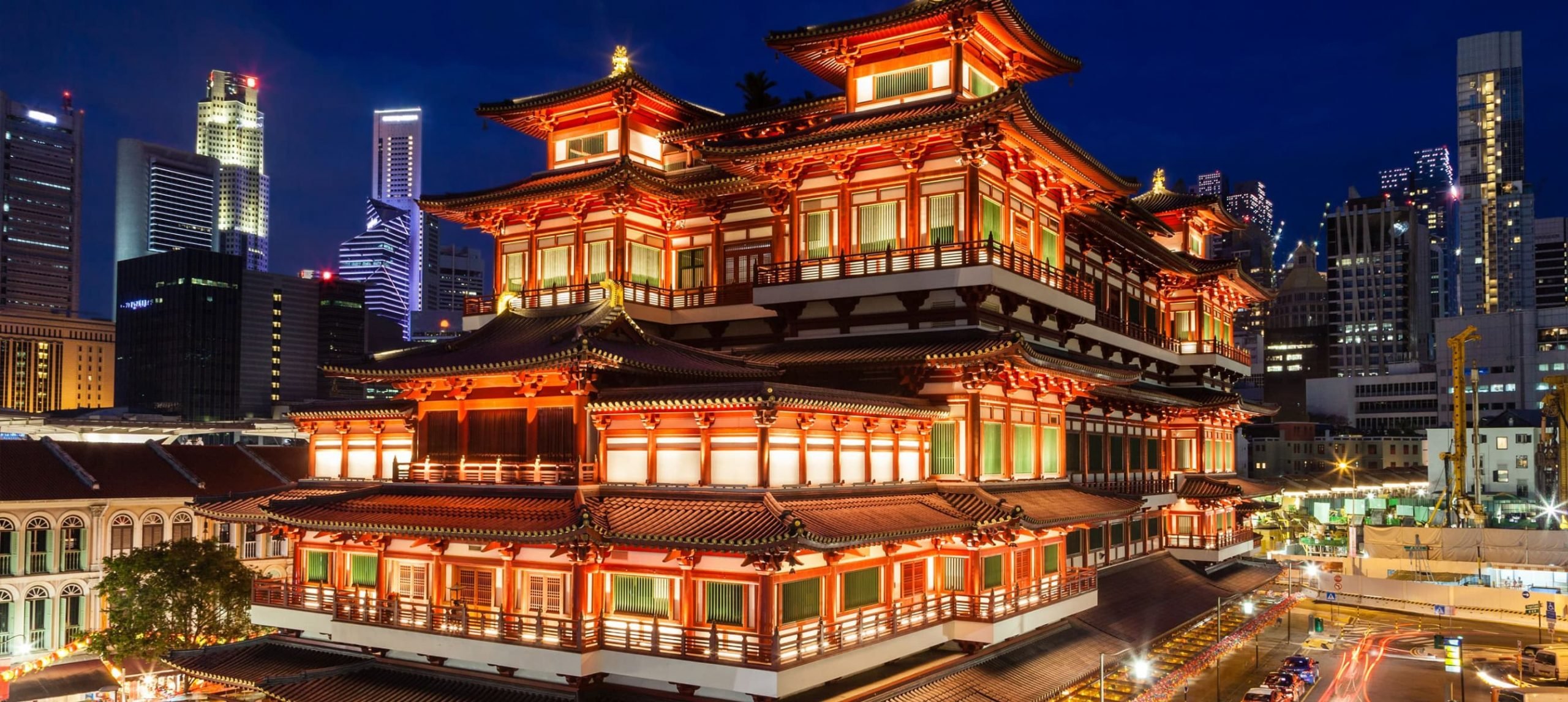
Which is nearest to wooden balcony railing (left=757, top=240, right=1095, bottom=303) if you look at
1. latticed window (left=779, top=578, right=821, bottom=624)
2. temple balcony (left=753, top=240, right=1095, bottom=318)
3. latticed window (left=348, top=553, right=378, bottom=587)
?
temple balcony (left=753, top=240, right=1095, bottom=318)

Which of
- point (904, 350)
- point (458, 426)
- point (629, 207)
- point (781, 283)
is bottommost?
point (458, 426)

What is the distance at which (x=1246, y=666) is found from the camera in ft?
156

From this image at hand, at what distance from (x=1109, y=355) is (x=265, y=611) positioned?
107 ft

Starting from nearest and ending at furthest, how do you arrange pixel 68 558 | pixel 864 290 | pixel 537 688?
pixel 537 688
pixel 864 290
pixel 68 558

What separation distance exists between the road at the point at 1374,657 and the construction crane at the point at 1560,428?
2736cm

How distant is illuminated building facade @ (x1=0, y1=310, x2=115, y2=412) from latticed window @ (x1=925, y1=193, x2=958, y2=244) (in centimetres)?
20269

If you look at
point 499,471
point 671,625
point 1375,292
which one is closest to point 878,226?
point 499,471

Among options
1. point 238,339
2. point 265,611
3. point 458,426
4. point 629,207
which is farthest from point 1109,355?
point 238,339

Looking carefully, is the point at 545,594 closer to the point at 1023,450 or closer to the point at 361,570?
the point at 361,570

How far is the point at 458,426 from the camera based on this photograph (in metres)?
30.2

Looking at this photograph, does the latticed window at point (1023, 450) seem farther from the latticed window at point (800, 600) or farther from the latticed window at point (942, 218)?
the latticed window at point (800, 600)

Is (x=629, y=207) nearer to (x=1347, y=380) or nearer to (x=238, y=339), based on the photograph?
(x=1347, y=380)

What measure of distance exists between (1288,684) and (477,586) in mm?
30200

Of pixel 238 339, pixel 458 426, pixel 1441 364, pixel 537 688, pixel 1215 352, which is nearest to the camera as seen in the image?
pixel 537 688
